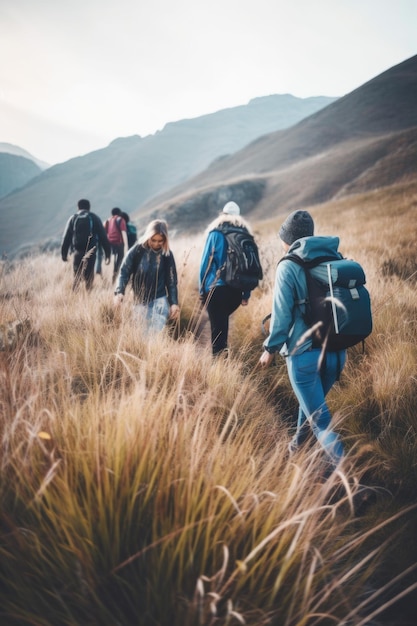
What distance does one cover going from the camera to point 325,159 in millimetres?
47031

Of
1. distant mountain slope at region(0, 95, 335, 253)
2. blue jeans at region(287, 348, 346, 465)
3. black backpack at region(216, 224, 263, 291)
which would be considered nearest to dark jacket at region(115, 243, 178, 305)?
black backpack at region(216, 224, 263, 291)

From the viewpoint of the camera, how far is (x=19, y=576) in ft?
3.36

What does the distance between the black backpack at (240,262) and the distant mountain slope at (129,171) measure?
84.5 metres

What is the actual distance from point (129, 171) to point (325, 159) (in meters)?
103

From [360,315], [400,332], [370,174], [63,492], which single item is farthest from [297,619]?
[370,174]

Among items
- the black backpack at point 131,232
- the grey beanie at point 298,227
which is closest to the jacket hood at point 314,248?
the grey beanie at point 298,227

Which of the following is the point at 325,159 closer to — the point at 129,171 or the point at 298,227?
the point at 298,227

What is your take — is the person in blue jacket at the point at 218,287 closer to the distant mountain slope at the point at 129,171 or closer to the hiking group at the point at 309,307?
the hiking group at the point at 309,307

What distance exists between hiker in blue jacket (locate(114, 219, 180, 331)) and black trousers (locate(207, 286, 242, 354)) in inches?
22.2

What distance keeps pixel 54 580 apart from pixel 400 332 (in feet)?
13.0

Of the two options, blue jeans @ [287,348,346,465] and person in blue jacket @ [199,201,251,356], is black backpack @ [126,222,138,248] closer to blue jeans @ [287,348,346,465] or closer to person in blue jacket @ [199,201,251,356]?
person in blue jacket @ [199,201,251,356]

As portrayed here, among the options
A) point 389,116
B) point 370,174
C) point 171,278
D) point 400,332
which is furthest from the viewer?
point 389,116

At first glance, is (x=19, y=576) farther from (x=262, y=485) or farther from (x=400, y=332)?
(x=400, y=332)

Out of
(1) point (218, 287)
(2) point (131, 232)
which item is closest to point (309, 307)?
(1) point (218, 287)
